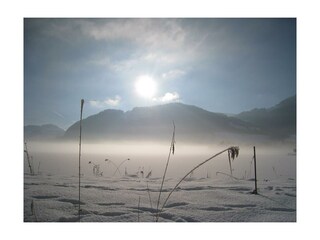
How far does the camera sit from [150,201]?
2.31m

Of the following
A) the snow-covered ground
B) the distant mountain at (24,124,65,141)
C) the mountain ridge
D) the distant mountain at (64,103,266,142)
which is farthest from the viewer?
the distant mountain at (64,103,266,142)

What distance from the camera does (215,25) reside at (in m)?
2.88

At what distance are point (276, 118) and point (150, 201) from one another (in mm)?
1763

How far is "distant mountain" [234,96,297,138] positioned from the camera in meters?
2.87

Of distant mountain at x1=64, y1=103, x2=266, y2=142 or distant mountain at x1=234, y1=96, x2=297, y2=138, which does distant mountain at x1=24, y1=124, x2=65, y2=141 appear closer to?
distant mountain at x1=64, y1=103, x2=266, y2=142

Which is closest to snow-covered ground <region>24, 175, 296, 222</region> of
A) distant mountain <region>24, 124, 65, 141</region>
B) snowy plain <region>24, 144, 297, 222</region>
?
snowy plain <region>24, 144, 297, 222</region>

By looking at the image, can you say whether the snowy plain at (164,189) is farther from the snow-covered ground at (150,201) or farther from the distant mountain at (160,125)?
the distant mountain at (160,125)

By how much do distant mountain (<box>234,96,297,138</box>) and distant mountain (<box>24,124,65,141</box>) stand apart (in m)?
2.17

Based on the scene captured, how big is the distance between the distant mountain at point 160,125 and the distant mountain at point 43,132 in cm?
13

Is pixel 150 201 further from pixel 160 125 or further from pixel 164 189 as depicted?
pixel 160 125
